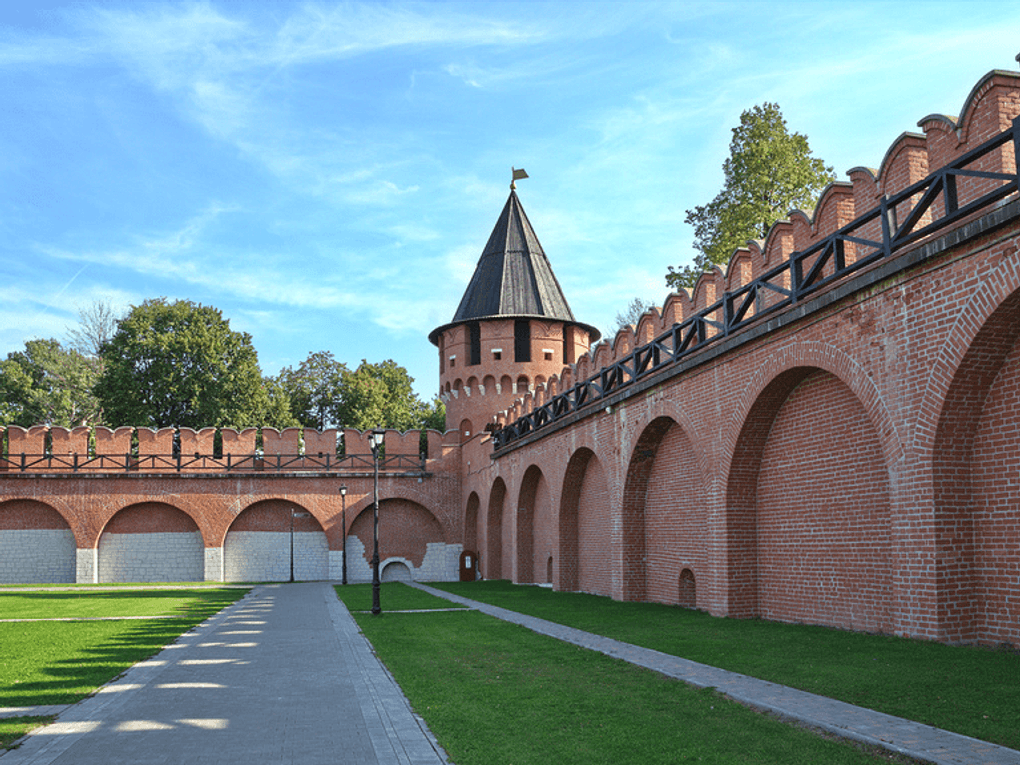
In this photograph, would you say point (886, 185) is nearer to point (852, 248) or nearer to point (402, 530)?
point (852, 248)

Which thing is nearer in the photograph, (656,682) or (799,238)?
(656,682)

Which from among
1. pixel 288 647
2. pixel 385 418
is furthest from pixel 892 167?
pixel 385 418

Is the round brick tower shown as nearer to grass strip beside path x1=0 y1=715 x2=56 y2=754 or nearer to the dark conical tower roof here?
the dark conical tower roof

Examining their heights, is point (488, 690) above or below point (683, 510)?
below

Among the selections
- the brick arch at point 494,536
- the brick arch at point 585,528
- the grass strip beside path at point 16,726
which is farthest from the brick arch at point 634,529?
the brick arch at point 494,536

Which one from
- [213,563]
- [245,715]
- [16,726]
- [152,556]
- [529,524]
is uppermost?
[529,524]

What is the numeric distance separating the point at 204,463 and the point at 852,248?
1142 inches

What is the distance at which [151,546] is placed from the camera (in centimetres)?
3400

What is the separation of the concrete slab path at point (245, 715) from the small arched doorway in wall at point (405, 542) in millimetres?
23152

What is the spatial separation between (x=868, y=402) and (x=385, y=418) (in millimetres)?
39600

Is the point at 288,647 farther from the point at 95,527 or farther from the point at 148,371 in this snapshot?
the point at 148,371

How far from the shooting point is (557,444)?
2150 cm

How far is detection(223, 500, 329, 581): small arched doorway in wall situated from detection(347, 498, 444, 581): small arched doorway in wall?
1391 mm

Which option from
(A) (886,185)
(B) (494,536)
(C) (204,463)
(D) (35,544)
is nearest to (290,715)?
(A) (886,185)
